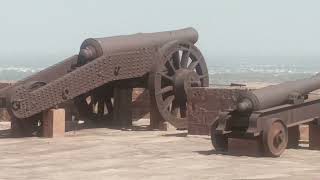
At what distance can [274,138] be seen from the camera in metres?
11.7

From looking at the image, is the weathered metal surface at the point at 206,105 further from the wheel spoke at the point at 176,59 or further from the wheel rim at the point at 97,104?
the wheel rim at the point at 97,104

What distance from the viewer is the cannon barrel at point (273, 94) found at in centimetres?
1180

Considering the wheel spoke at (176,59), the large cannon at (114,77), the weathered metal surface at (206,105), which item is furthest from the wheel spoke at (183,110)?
the weathered metal surface at (206,105)

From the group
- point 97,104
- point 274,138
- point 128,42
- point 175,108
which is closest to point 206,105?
point 175,108

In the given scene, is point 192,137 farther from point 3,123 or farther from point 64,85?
point 3,123

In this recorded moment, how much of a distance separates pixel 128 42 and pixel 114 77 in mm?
1185

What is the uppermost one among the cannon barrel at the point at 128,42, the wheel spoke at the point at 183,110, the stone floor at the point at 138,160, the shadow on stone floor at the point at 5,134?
the cannon barrel at the point at 128,42

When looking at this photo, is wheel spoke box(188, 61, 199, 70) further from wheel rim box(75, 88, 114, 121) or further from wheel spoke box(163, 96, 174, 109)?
wheel rim box(75, 88, 114, 121)

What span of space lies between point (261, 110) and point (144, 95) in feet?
25.9

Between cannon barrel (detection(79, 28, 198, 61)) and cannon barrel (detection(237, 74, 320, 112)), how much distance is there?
546 centimetres

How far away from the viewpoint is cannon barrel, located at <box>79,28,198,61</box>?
1695cm

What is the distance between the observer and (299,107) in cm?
1254

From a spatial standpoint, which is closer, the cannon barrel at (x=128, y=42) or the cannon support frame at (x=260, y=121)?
the cannon support frame at (x=260, y=121)

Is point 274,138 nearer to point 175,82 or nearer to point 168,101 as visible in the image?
point 168,101
